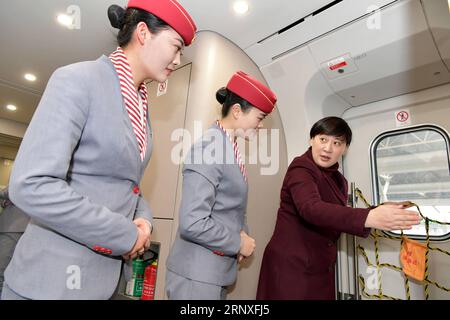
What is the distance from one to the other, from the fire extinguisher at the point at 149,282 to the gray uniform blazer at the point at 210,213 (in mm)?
518

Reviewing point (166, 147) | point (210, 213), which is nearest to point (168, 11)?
point (210, 213)

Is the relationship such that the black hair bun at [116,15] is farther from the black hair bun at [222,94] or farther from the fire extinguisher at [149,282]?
the fire extinguisher at [149,282]

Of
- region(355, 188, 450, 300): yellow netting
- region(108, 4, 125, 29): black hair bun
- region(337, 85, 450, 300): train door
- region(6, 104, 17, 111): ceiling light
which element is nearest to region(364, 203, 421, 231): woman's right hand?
region(355, 188, 450, 300): yellow netting

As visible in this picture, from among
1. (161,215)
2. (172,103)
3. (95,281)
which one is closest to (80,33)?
(172,103)

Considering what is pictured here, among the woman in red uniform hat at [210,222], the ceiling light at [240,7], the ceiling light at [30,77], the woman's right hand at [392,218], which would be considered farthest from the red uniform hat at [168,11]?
the ceiling light at [30,77]

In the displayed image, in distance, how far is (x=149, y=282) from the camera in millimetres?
1559

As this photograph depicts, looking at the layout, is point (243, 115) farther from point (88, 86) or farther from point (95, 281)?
point (95, 281)

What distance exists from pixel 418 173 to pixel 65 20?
7.65ft

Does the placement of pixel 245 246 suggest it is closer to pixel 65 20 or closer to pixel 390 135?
pixel 390 135

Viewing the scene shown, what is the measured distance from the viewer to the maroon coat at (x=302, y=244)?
1231mm

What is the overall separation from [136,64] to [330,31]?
3.71ft

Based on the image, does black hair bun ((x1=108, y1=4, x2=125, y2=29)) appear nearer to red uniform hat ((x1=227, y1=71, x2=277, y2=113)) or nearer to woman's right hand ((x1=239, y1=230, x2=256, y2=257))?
red uniform hat ((x1=227, y1=71, x2=277, y2=113))

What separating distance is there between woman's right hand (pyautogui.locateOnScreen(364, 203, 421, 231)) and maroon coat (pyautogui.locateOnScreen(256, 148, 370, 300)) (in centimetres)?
18
